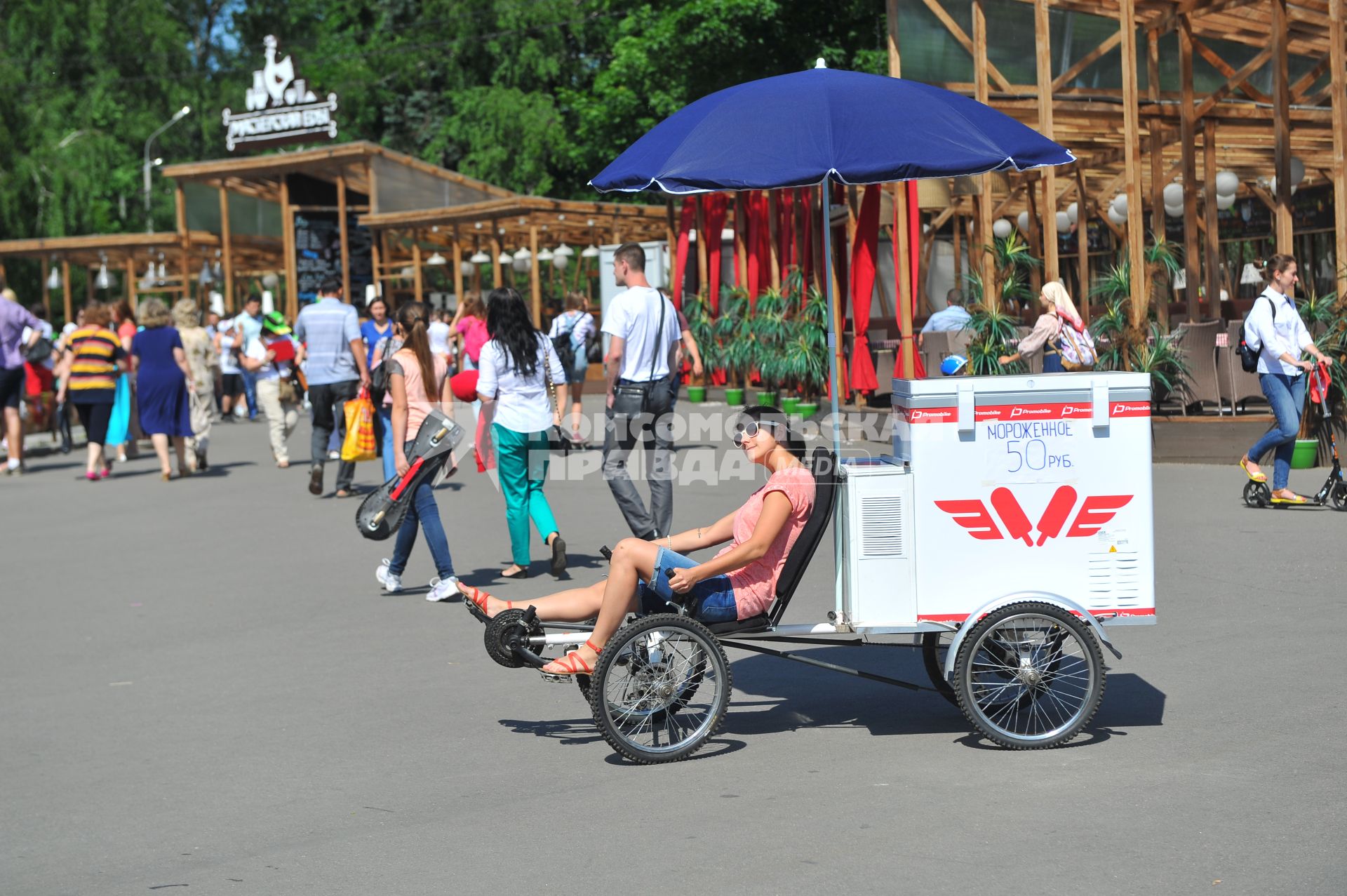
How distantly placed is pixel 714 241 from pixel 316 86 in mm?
31130

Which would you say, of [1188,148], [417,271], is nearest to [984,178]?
[1188,148]

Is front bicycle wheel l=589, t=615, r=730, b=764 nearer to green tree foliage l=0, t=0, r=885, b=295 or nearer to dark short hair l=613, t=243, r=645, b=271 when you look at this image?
dark short hair l=613, t=243, r=645, b=271

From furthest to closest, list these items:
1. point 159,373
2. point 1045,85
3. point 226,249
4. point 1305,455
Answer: point 226,249 → point 159,373 → point 1045,85 → point 1305,455

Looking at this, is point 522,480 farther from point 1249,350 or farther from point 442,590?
point 1249,350

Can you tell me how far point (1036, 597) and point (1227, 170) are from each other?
753 inches

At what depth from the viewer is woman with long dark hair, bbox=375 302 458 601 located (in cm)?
948

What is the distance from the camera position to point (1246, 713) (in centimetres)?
625

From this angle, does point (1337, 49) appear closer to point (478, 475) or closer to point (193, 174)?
point (478, 475)

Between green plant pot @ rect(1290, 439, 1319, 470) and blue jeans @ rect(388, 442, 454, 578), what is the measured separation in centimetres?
782

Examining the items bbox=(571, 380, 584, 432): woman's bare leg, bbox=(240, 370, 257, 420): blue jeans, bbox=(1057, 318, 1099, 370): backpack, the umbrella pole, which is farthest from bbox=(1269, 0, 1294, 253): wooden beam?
bbox=(240, 370, 257, 420): blue jeans

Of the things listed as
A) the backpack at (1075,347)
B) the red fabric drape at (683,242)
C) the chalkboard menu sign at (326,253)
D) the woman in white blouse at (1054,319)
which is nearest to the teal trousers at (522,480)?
the woman in white blouse at (1054,319)

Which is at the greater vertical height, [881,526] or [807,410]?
[807,410]

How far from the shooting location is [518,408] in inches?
392

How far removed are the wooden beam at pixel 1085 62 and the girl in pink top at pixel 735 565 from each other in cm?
1331
